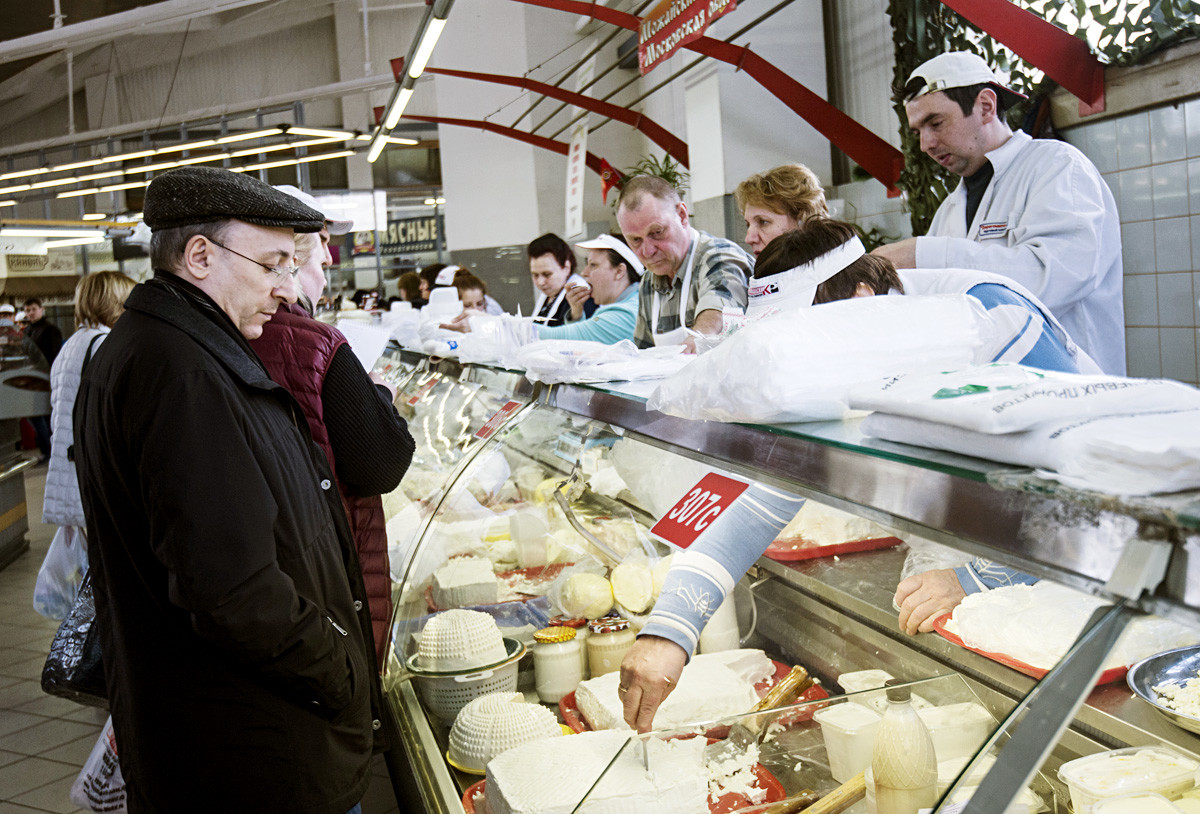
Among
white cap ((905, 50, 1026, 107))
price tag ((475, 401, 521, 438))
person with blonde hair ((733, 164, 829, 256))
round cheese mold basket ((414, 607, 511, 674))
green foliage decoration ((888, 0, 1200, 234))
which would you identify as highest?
green foliage decoration ((888, 0, 1200, 234))

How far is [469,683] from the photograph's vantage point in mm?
2229

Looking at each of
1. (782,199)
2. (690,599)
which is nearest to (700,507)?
(690,599)

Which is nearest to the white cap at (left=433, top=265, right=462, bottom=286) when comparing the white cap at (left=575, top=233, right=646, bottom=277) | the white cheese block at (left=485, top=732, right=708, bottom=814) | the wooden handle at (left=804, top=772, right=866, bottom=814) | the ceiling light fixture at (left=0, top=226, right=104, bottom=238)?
the white cap at (left=575, top=233, right=646, bottom=277)

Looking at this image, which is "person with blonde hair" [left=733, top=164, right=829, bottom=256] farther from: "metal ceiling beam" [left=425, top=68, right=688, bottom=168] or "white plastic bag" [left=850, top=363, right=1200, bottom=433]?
"metal ceiling beam" [left=425, top=68, right=688, bottom=168]

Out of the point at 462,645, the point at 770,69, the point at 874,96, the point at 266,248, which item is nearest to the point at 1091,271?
the point at 462,645

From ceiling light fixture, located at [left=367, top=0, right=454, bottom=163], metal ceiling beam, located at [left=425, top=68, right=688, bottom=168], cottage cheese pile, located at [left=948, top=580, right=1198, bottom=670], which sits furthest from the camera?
metal ceiling beam, located at [left=425, top=68, right=688, bottom=168]

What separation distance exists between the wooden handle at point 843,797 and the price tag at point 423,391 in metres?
2.98

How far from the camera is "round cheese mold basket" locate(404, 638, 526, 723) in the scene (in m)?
2.21

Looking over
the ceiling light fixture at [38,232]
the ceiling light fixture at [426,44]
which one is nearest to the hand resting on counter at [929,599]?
the ceiling light fixture at [426,44]

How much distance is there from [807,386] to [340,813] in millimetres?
1367

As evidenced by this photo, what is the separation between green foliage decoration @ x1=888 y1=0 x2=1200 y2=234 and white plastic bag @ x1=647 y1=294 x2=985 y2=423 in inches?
143

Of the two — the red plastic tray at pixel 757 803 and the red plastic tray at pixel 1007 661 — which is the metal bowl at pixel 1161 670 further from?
the red plastic tray at pixel 757 803

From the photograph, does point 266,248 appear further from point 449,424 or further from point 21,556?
point 21,556

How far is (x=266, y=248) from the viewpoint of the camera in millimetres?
1832
